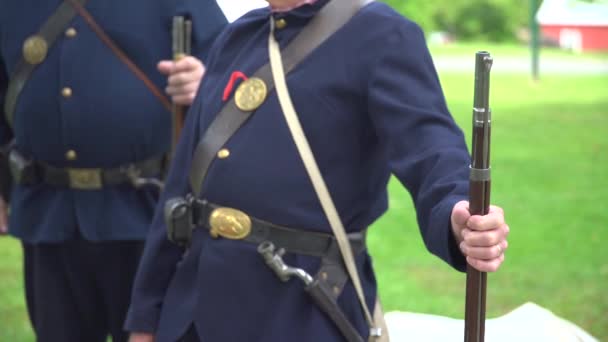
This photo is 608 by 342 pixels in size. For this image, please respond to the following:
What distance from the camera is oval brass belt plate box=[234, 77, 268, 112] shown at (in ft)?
8.29

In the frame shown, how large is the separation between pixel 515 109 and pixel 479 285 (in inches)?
534

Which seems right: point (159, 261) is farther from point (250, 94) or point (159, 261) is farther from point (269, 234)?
point (250, 94)

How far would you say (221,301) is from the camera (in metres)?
2.60

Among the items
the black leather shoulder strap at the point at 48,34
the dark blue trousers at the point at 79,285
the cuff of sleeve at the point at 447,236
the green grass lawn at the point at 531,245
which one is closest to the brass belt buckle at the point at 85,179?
the dark blue trousers at the point at 79,285

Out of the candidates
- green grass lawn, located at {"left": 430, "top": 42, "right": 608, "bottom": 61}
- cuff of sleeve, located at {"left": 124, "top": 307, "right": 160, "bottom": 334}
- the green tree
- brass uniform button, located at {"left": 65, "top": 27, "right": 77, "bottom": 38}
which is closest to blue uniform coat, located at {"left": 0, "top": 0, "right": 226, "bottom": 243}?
brass uniform button, located at {"left": 65, "top": 27, "right": 77, "bottom": 38}

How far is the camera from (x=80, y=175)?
3584 mm

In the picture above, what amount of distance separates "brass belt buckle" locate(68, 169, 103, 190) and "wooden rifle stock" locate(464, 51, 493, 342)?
1.85 metres

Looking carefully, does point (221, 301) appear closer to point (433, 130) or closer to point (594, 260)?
point (433, 130)

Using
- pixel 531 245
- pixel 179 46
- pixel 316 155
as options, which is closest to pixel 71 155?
pixel 179 46

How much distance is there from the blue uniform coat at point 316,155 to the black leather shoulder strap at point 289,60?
0.02m

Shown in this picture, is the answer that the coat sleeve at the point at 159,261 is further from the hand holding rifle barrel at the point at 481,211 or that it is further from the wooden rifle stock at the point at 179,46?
the hand holding rifle barrel at the point at 481,211

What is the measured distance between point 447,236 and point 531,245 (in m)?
5.66

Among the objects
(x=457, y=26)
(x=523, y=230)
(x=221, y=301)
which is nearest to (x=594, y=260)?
(x=523, y=230)

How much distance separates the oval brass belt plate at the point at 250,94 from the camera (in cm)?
253
